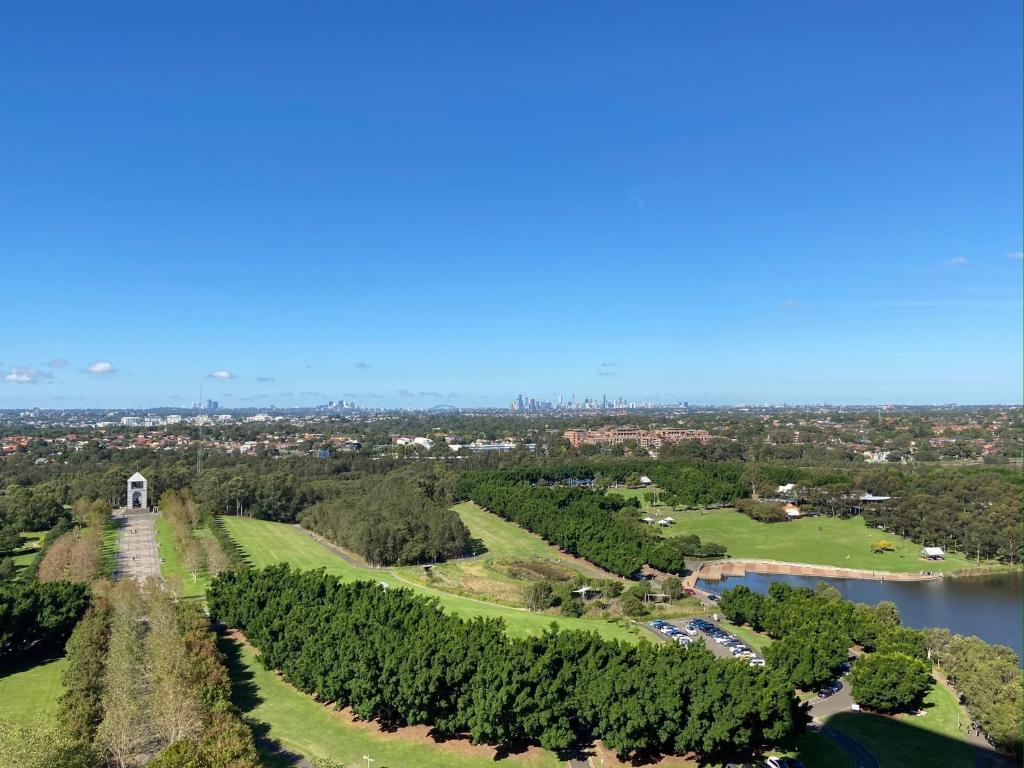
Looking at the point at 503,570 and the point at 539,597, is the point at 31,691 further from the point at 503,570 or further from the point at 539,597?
the point at 503,570

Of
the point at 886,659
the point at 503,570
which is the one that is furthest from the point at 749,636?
the point at 503,570

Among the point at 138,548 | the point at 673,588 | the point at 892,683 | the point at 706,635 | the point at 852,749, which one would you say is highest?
the point at 892,683

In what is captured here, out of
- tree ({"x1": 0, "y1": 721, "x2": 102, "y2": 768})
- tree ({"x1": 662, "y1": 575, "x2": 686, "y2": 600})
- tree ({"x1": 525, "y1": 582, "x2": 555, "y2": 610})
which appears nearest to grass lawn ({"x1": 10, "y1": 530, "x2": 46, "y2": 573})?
tree ({"x1": 0, "y1": 721, "x2": 102, "y2": 768})

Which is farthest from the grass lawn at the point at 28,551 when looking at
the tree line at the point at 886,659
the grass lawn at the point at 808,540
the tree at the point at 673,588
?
the grass lawn at the point at 808,540

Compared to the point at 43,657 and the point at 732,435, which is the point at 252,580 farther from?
the point at 732,435

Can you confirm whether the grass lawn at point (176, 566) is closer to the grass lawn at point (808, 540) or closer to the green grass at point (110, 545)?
the green grass at point (110, 545)
